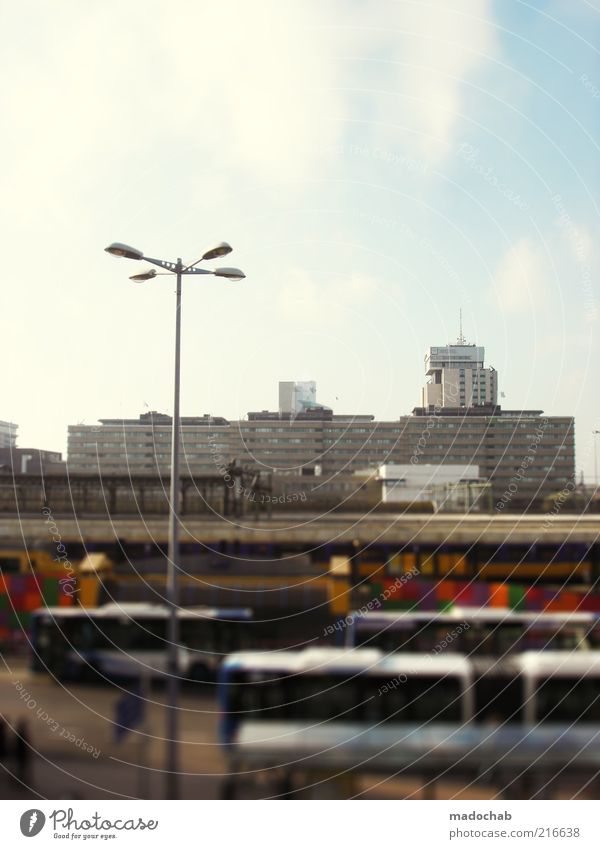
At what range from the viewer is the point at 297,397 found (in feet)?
148

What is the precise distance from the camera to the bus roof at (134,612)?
7180mm

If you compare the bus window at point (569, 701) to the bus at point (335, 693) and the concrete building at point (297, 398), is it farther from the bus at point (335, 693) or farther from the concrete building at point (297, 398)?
the concrete building at point (297, 398)

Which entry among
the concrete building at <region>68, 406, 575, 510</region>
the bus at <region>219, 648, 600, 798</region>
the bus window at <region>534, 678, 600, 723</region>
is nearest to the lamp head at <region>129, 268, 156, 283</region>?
the bus at <region>219, 648, 600, 798</region>

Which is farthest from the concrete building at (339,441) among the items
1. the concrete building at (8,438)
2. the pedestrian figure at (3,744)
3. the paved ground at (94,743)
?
the pedestrian figure at (3,744)

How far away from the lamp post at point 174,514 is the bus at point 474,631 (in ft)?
7.30

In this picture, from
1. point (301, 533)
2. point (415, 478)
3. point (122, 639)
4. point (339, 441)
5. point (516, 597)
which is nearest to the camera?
point (122, 639)

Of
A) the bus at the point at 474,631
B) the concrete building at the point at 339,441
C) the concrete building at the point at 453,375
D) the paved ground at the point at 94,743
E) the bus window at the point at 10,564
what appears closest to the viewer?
the paved ground at the point at 94,743

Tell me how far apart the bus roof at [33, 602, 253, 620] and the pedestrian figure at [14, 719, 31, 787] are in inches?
44.2

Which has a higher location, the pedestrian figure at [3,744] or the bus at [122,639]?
the bus at [122,639]

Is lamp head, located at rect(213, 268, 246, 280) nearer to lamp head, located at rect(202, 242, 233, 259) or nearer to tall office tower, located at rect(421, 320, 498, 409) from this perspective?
lamp head, located at rect(202, 242, 233, 259)

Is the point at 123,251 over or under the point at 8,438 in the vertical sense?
over

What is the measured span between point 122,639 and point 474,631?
3.53 m

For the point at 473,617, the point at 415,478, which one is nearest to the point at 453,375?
the point at 415,478

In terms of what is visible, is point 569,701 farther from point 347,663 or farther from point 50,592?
point 50,592
